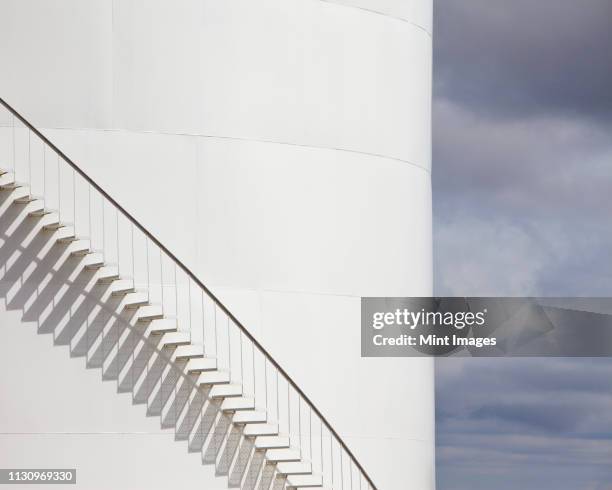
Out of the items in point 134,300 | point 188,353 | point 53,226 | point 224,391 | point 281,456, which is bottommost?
point 281,456

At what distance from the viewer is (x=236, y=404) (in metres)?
21.6

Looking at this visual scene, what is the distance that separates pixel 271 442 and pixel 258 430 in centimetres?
36

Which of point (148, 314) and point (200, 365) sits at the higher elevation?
point (148, 314)

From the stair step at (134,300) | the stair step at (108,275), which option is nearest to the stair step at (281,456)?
the stair step at (134,300)

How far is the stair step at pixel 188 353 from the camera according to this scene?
21281 mm

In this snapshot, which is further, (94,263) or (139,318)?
(139,318)

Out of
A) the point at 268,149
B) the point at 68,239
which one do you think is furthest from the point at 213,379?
the point at 268,149

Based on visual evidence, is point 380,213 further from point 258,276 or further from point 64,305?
point 64,305

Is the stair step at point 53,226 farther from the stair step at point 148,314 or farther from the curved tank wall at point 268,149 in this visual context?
the stair step at point 148,314

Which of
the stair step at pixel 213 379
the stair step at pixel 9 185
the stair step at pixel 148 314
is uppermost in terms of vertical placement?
the stair step at pixel 9 185

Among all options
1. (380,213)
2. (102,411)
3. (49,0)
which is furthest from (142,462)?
(49,0)

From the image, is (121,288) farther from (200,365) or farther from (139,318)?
(200,365)

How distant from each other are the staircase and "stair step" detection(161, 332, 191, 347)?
0.02m

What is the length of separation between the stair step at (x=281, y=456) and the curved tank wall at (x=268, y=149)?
4.08 feet
